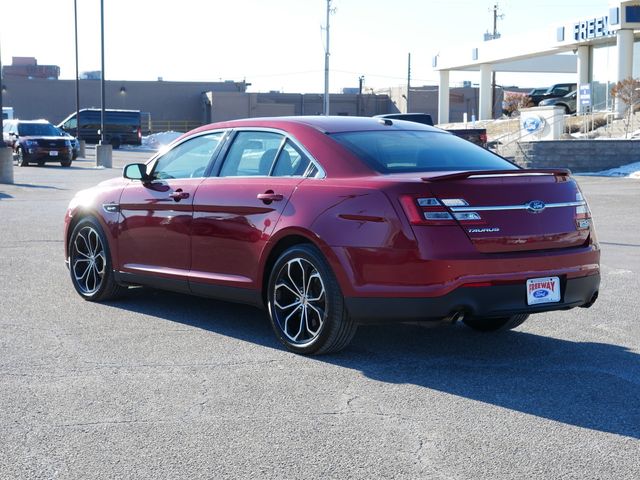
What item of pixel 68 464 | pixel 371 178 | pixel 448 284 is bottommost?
pixel 68 464

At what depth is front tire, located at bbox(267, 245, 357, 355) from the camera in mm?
6625

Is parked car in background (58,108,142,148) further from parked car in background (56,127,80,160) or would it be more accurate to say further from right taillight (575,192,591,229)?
right taillight (575,192,591,229)

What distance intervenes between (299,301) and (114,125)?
2181 inches

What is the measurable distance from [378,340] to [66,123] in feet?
182

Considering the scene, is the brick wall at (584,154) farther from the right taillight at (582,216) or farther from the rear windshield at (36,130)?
the right taillight at (582,216)

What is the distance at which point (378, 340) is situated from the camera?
7445mm

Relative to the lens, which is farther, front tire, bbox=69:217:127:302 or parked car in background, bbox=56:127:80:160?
parked car in background, bbox=56:127:80:160

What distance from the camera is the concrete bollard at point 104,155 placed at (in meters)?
39.0

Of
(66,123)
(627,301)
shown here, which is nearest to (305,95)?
(66,123)

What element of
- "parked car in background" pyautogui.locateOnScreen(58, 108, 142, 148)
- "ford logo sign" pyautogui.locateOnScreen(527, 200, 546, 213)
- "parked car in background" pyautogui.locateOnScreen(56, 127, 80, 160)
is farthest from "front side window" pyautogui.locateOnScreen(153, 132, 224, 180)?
"parked car in background" pyautogui.locateOnScreen(58, 108, 142, 148)

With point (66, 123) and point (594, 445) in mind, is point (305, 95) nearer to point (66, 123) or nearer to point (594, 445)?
point (66, 123)

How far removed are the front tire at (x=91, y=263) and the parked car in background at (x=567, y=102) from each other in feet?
147

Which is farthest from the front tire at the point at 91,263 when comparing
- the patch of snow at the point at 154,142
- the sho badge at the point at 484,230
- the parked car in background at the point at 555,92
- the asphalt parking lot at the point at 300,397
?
the patch of snow at the point at 154,142

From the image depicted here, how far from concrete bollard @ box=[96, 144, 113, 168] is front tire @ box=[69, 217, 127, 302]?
30365 mm
